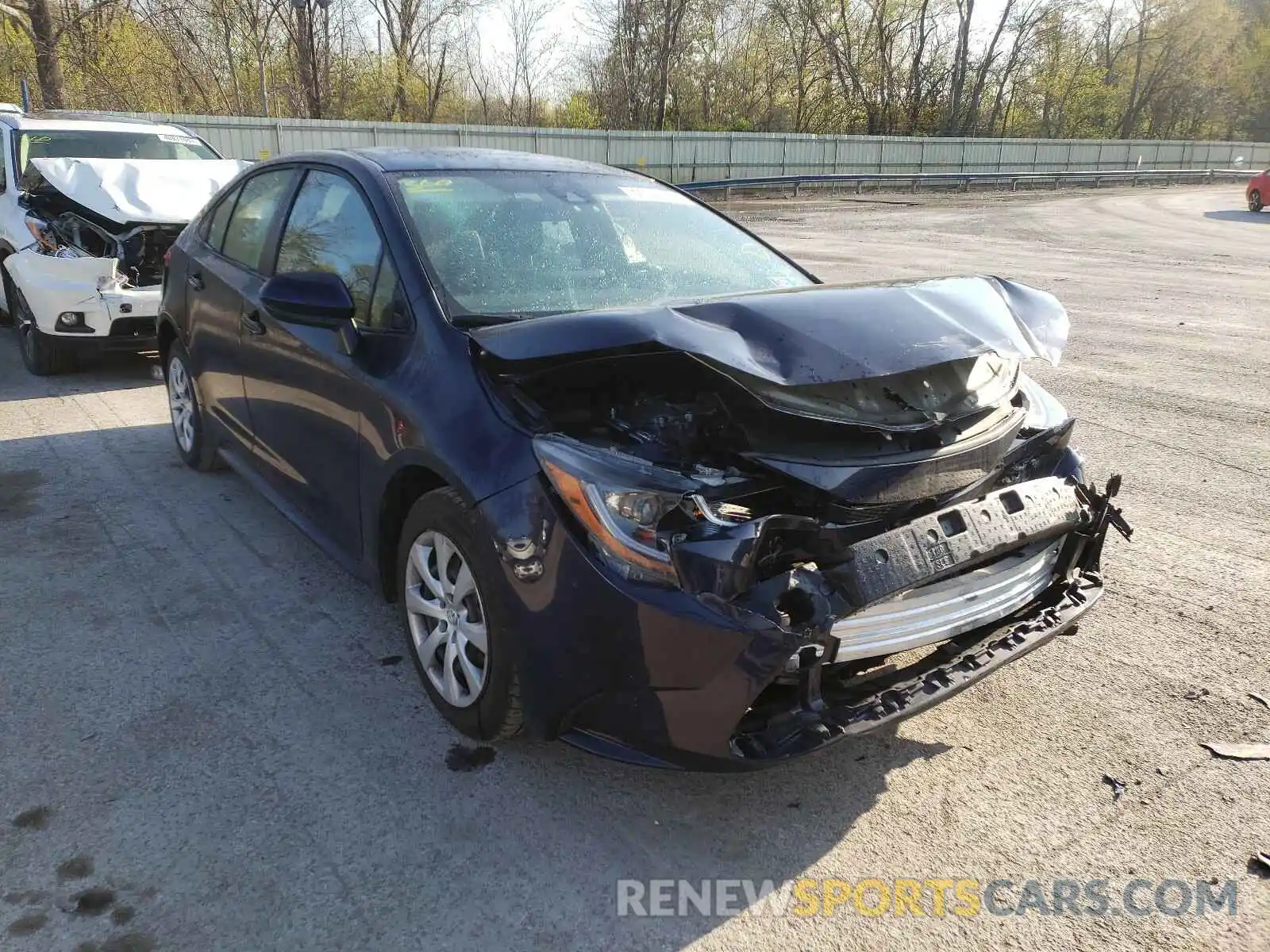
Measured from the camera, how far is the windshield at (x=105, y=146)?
8.46m

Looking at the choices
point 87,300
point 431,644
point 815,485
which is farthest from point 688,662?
point 87,300

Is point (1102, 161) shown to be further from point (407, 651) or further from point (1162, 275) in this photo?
point (407, 651)

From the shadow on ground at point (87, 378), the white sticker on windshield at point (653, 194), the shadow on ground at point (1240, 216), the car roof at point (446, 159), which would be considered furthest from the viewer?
the shadow on ground at point (1240, 216)

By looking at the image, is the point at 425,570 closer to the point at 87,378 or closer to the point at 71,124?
the point at 87,378

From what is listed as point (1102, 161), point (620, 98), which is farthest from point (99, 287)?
point (1102, 161)

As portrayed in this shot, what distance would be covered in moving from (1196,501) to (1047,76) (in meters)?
59.3

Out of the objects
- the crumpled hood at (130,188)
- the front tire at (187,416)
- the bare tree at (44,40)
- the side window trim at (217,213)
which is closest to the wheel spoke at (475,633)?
the front tire at (187,416)

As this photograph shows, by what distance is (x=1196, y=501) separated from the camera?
494cm

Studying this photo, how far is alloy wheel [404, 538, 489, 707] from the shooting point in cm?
280

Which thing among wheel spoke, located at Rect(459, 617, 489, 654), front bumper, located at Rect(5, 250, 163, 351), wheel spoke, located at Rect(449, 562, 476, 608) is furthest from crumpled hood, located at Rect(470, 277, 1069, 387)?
front bumper, located at Rect(5, 250, 163, 351)

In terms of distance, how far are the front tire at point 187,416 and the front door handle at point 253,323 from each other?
1.04m

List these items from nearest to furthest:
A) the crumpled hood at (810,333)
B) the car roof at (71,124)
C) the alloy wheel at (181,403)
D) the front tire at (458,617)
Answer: the crumpled hood at (810,333)
the front tire at (458,617)
the alloy wheel at (181,403)
the car roof at (71,124)

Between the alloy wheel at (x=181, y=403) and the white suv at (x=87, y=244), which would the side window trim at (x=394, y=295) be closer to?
the alloy wheel at (x=181, y=403)

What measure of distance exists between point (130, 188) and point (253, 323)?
434 centimetres
